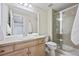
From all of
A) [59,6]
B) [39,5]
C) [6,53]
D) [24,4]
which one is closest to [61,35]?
[59,6]

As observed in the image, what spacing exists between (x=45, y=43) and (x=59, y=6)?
54cm

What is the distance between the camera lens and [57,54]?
4.75ft

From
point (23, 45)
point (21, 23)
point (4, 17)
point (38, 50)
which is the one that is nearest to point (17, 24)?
point (21, 23)

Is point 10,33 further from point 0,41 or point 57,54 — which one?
point 57,54

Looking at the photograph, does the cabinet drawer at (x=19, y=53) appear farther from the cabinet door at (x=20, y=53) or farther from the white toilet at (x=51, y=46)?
the white toilet at (x=51, y=46)

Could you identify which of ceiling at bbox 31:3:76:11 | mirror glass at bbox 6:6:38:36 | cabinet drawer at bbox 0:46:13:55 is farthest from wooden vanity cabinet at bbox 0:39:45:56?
ceiling at bbox 31:3:76:11

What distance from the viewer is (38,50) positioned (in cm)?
146

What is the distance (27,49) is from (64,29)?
0.57m

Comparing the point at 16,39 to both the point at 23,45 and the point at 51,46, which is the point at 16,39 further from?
the point at 51,46

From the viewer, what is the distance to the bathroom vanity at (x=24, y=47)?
1252 millimetres

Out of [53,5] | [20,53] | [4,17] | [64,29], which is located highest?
[53,5]

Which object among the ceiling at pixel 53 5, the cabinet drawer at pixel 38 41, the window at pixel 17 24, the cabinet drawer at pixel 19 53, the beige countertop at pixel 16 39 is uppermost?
the ceiling at pixel 53 5

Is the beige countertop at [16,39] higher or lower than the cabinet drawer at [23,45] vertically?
higher

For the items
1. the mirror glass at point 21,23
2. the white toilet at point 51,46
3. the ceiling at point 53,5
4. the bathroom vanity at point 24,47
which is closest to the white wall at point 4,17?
the mirror glass at point 21,23
